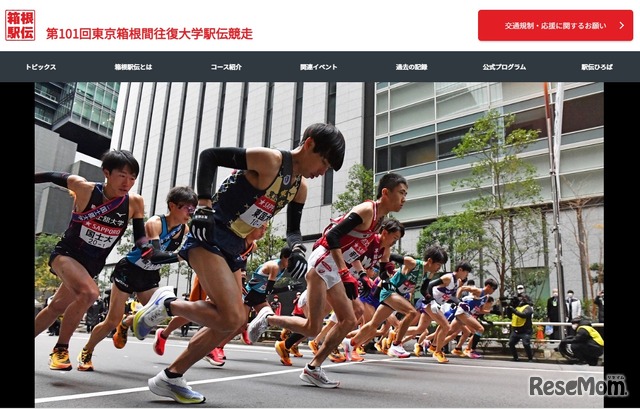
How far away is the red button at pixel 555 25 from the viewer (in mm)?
2803

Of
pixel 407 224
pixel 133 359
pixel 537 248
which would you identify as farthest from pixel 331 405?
pixel 407 224

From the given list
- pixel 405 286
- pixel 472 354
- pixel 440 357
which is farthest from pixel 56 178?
pixel 472 354

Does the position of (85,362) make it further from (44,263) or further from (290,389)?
(44,263)

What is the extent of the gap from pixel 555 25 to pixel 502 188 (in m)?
9.46

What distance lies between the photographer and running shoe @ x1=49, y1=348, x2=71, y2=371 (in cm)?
397

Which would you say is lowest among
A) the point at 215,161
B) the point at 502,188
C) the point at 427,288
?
the point at 427,288

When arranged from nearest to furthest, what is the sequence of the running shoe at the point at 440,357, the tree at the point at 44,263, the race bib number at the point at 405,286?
the race bib number at the point at 405,286 → the running shoe at the point at 440,357 → the tree at the point at 44,263

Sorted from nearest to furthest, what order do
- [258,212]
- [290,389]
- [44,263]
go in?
1. [258,212]
2. [290,389]
3. [44,263]

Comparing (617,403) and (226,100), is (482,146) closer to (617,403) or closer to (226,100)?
(617,403)

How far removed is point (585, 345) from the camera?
7.59 metres

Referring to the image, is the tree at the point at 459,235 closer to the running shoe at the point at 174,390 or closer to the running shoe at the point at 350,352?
the running shoe at the point at 350,352

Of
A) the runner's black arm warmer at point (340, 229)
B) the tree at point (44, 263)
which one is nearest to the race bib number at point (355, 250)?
the runner's black arm warmer at point (340, 229)

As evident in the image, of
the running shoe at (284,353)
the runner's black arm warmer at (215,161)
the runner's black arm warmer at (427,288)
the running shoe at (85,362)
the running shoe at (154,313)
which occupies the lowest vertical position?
the running shoe at (284,353)

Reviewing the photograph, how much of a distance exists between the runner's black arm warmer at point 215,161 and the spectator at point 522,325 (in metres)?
7.25
